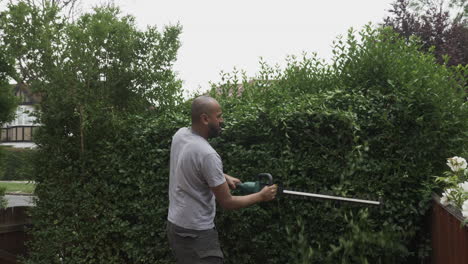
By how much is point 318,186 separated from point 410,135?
100 cm

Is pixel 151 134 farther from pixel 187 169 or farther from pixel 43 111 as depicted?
pixel 187 169

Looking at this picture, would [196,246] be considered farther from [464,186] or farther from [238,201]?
[464,186]

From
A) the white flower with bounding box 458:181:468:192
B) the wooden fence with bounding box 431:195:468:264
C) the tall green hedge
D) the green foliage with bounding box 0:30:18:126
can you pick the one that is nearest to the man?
the tall green hedge

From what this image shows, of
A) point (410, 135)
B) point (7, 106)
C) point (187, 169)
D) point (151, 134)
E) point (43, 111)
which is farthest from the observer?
point (7, 106)

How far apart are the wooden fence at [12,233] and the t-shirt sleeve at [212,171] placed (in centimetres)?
360

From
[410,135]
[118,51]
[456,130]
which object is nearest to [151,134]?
[118,51]

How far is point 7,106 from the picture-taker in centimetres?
604

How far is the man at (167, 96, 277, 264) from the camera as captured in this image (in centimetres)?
340

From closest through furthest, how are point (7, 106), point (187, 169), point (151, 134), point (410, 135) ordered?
point (187, 169)
point (410, 135)
point (151, 134)
point (7, 106)

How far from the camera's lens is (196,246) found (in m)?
3.51

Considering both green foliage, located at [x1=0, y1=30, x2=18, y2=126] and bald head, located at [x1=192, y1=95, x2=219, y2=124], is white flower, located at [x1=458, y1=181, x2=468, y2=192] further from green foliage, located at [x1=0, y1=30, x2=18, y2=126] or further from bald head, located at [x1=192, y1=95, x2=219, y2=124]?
green foliage, located at [x1=0, y1=30, x2=18, y2=126]

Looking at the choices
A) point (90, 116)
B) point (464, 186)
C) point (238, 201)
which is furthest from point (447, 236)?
point (90, 116)

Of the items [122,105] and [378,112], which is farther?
[122,105]

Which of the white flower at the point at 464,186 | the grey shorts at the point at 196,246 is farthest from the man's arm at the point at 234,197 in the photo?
the white flower at the point at 464,186
